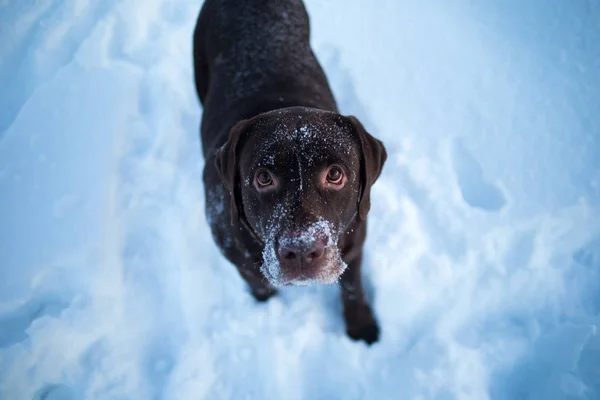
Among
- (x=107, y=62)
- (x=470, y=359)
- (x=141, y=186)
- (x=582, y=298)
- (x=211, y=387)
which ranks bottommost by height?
(x=211, y=387)

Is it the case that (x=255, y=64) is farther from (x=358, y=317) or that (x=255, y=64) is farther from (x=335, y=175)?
(x=358, y=317)

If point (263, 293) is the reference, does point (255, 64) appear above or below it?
above

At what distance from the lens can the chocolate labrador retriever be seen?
5.32 feet

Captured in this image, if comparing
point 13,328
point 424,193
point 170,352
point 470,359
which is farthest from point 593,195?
point 13,328

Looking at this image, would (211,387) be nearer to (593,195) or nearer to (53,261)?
(53,261)

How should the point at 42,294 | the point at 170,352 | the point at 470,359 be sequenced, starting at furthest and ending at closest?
the point at 42,294, the point at 170,352, the point at 470,359

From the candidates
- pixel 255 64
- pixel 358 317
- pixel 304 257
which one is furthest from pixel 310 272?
pixel 255 64

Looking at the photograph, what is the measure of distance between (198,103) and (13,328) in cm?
226

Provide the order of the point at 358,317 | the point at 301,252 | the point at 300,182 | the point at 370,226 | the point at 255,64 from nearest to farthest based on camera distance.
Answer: the point at 301,252
the point at 300,182
the point at 358,317
the point at 255,64
the point at 370,226

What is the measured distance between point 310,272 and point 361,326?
1.09 m

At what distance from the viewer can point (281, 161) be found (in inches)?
65.8

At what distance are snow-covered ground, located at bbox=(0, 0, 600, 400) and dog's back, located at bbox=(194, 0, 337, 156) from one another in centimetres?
66

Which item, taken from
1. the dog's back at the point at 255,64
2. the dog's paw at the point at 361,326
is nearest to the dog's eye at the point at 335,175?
the dog's back at the point at 255,64

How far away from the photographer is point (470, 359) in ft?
7.76
